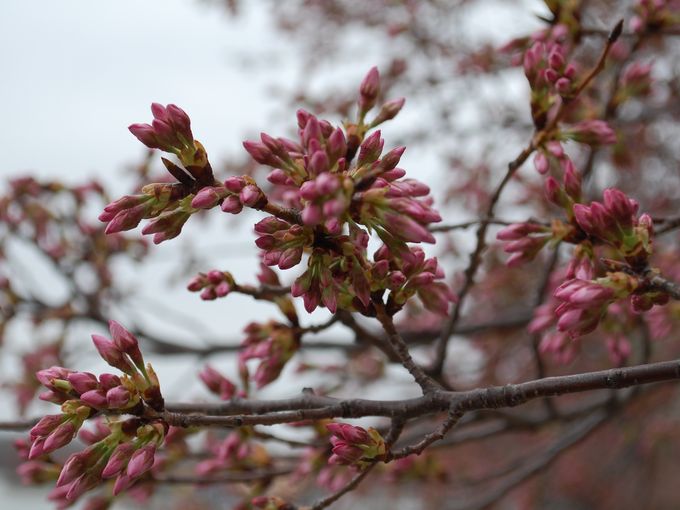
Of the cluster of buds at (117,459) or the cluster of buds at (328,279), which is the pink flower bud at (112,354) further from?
the cluster of buds at (328,279)

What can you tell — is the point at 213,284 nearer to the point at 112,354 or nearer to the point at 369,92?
the point at 112,354

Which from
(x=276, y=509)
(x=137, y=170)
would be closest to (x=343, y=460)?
(x=276, y=509)

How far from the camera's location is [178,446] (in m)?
2.08

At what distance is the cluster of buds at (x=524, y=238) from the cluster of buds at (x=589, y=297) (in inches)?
11.1

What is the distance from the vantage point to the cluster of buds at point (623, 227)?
121cm

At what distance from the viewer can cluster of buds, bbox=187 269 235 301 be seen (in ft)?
4.80

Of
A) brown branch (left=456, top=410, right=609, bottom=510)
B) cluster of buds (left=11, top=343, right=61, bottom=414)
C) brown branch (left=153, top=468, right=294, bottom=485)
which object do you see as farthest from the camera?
cluster of buds (left=11, top=343, right=61, bottom=414)

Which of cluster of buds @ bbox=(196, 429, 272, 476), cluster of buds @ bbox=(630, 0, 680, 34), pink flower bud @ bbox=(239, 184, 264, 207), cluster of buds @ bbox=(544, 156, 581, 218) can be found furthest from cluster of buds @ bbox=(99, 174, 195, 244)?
cluster of buds @ bbox=(630, 0, 680, 34)

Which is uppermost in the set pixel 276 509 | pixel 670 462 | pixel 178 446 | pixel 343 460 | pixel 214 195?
pixel 214 195

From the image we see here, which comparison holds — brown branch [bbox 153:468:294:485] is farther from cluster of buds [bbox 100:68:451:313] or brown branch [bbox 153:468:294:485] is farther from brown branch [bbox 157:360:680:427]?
cluster of buds [bbox 100:68:451:313]

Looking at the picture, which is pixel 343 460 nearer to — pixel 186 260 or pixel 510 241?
pixel 510 241

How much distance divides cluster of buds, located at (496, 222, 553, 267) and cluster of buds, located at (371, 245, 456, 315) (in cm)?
19

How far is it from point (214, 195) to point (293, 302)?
62 cm

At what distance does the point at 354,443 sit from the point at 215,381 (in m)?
0.70
